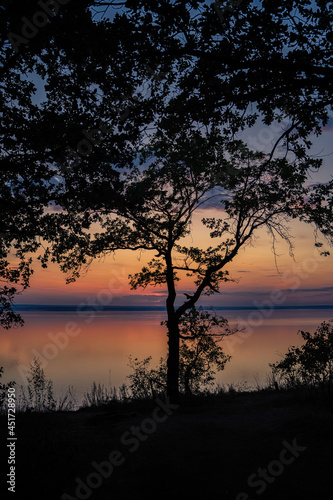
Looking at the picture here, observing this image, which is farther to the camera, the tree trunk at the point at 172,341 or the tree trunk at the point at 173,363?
the tree trunk at the point at 172,341

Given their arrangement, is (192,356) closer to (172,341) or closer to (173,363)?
(173,363)

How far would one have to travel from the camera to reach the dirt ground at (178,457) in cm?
658

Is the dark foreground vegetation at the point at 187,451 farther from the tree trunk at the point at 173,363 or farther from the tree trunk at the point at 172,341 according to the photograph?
the tree trunk at the point at 172,341

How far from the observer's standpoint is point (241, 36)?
680 centimetres

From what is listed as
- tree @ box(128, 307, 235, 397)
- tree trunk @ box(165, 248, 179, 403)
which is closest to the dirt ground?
tree trunk @ box(165, 248, 179, 403)

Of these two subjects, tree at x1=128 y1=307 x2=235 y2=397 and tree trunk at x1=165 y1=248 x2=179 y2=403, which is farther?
tree at x1=128 y1=307 x2=235 y2=397

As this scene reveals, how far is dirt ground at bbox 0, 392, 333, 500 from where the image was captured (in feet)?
21.6

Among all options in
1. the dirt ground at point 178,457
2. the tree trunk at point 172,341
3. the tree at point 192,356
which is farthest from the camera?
the tree at point 192,356

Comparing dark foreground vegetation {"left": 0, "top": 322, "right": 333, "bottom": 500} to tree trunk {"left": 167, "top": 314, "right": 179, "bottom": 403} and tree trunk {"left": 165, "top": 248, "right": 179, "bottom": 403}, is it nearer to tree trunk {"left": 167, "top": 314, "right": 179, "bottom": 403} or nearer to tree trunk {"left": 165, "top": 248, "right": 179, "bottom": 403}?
tree trunk {"left": 167, "top": 314, "right": 179, "bottom": 403}

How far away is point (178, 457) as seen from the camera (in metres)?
8.23

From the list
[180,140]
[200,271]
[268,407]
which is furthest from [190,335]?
[180,140]

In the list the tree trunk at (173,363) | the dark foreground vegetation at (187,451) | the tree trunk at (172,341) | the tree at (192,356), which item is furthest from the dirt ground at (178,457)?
the tree at (192,356)

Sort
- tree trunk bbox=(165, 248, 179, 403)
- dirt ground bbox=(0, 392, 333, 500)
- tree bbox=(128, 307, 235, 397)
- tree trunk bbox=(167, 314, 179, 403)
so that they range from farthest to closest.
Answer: tree bbox=(128, 307, 235, 397)
tree trunk bbox=(165, 248, 179, 403)
tree trunk bbox=(167, 314, 179, 403)
dirt ground bbox=(0, 392, 333, 500)

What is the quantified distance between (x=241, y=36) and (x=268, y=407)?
12805 millimetres
